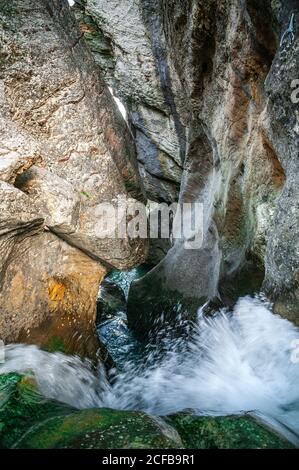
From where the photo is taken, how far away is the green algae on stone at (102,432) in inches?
102

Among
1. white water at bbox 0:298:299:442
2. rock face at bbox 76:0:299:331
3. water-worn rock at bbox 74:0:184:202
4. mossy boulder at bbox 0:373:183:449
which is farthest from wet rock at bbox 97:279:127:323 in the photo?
mossy boulder at bbox 0:373:183:449

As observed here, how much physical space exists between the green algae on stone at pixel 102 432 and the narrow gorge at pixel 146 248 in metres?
0.01

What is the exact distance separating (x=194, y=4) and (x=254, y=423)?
242 inches

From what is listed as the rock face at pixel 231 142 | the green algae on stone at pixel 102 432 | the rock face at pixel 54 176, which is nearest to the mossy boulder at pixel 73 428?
the green algae on stone at pixel 102 432

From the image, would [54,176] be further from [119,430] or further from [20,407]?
[119,430]

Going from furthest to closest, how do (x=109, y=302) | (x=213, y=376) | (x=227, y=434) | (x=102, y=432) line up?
(x=109, y=302), (x=213, y=376), (x=227, y=434), (x=102, y=432)

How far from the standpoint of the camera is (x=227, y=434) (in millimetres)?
2865

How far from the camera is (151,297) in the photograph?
8469 millimetres

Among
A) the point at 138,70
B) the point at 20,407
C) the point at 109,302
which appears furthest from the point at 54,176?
the point at 138,70

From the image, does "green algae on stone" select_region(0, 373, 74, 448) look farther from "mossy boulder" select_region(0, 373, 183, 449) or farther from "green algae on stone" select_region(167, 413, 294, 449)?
"green algae on stone" select_region(167, 413, 294, 449)

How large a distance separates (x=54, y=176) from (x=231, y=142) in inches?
117
